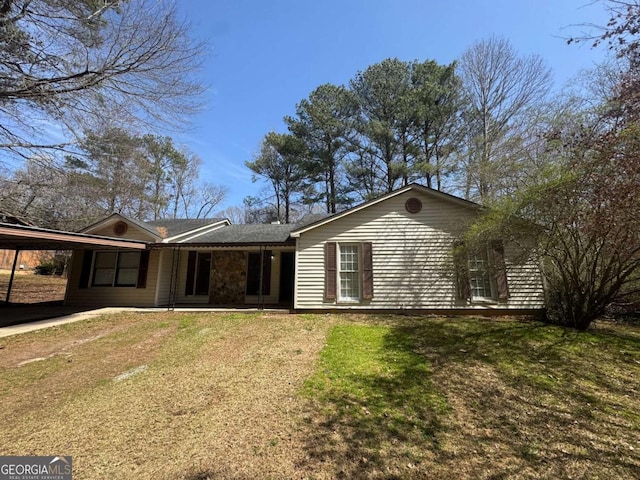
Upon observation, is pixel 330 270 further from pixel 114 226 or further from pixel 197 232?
pixel 114 226

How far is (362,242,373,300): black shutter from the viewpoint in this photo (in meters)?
9.14

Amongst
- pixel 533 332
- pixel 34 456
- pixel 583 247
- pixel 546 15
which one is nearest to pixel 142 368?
pixel 34 456

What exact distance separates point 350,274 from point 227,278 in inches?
207

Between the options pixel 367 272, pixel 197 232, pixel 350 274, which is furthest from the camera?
pixel 197 232

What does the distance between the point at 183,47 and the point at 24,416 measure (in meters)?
8.01

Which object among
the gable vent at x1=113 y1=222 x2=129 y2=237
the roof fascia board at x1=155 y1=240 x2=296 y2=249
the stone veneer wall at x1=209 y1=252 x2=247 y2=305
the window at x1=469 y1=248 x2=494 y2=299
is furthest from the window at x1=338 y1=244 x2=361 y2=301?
the gable vent at x1=113 y1=222 x2=129 y2=237

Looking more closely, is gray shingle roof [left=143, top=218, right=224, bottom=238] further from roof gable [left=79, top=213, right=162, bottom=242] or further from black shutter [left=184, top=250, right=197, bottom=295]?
black shutter [left=184, top=250, right=197, bottom=295]

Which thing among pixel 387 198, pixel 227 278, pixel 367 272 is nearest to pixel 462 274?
pixel 367 272

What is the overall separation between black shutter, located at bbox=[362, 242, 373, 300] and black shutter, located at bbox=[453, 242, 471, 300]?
7.98 feet

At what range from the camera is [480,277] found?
9.06 metres

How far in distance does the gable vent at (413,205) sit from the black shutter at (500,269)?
2.36m

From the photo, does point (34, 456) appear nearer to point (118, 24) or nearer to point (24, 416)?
point (24, 416)

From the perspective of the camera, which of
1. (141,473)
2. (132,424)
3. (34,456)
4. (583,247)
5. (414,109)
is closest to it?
(141,473)

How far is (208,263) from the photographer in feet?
39.5
